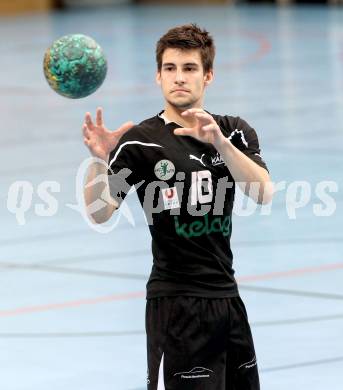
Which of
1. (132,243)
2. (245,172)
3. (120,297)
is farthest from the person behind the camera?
(132,243)

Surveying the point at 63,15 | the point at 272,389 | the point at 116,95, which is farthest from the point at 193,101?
the point at 63,15

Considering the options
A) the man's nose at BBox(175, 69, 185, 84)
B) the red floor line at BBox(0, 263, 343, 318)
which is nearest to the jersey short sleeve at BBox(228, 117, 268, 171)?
the man's nose at BBox(175, 69, 185, 84)

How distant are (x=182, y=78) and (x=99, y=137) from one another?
43 centimetres

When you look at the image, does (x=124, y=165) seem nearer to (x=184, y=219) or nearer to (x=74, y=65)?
(x=184, y=219)

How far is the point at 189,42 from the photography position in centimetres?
518

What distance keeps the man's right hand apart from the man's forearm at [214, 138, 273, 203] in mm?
508

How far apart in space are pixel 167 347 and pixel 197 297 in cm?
25

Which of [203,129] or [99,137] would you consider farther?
[99,137]

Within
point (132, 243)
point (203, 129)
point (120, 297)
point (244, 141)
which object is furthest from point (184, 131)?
point (132, 243)

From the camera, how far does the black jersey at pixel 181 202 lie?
5117mm

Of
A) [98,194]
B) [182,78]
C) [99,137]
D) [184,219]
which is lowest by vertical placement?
[184,219]

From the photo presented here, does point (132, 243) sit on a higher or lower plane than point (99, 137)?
lower

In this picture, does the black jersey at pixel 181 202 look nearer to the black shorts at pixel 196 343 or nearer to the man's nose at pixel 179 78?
the black shorts at pixel 196 343

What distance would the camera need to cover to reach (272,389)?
676 centimetres
